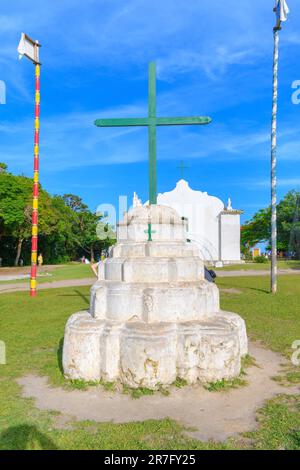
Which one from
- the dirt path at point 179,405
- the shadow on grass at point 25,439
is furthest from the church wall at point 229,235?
the shadow on grass at point 25,439

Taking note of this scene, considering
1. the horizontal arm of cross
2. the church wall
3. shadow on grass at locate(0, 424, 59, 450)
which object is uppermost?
the horizontal arm of cross

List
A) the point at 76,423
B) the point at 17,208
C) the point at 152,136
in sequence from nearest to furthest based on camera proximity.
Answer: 1. the point at 76,423
2. the point at 152,136
3. the point at 17,208

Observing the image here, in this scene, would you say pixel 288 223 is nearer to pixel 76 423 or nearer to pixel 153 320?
pixel 153 320

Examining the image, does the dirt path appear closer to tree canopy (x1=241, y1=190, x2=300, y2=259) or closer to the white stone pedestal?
the white stone pedestal

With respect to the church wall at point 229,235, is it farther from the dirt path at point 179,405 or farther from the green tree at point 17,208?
the dirt path at point 179,405

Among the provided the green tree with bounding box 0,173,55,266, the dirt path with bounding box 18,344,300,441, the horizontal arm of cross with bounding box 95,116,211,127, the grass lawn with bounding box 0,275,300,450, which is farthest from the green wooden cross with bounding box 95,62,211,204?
the green tree with bounding box 0,173,55,266

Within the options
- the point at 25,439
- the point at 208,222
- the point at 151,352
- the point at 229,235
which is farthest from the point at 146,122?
the point at 208,222

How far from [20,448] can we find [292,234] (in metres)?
40.2

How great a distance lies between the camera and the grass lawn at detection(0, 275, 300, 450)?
340 cm

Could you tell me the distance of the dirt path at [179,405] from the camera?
381 centimetres

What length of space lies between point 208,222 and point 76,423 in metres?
29.3

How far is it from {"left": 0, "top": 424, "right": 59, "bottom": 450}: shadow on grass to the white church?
90.6 feet

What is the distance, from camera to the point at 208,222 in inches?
1271
